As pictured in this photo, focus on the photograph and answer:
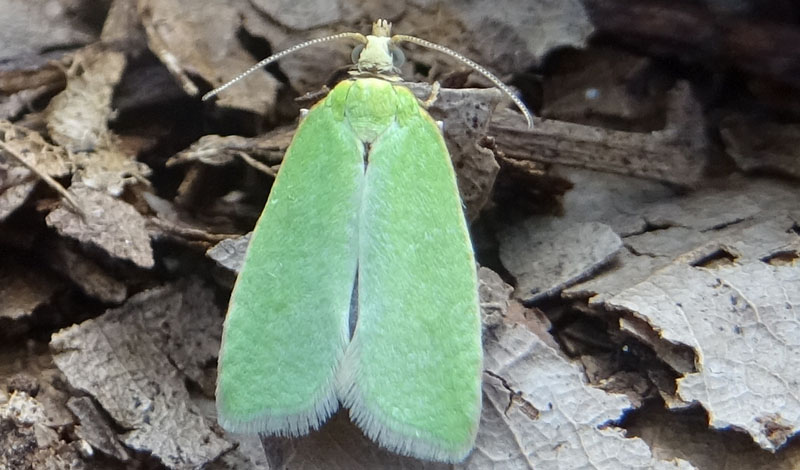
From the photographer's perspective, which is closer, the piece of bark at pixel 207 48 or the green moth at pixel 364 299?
the green moth at pixel 364 299

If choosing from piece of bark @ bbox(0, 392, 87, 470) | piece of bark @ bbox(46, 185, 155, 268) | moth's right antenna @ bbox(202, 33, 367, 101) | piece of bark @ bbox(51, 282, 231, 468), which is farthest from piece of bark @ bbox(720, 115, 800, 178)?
piece of bark @ bbox(0, 392, 87, 470)

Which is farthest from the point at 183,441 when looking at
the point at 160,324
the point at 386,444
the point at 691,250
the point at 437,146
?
the point at 691,250

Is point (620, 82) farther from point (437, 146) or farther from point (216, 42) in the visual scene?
point (216, 42)

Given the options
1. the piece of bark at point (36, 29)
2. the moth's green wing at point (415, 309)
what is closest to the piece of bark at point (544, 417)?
the moth's green wing at point (415, 309)

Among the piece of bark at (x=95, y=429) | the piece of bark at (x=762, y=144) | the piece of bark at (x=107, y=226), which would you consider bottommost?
the piece of bark at (x=95, y=429)

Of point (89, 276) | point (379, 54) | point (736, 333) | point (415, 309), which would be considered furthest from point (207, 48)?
point (736, 333)

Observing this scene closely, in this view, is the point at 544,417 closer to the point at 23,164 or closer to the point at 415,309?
the point at 415,309

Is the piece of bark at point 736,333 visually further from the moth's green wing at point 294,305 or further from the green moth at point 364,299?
the moth's green wing at point 294,305
